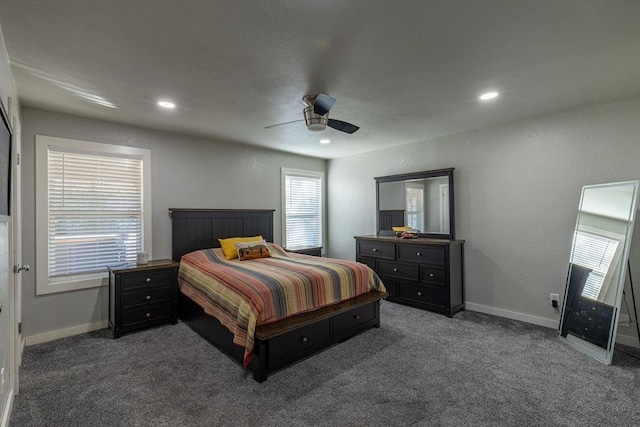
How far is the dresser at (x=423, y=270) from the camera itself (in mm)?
3977

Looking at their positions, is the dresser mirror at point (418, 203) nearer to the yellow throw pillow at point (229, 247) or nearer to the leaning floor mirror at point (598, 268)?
the leaning floor mirror at point (598, 268)

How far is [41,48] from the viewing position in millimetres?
2084

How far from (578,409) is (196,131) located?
15.5 feet

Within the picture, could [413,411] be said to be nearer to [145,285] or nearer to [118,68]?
[145,285]

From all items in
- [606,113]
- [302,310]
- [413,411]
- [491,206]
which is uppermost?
[606,113]

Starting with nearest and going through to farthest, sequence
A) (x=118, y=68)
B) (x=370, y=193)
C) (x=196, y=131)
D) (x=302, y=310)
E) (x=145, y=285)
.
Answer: (x=118, y=68) < (x=302, y=310) < (x=145, y=285) < (x=196, y=131) < (x=370, y=193)

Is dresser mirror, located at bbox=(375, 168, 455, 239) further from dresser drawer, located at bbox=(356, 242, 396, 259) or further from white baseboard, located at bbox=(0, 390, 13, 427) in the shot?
white baseboard, located at bbox=(0, 390, 13, 427)

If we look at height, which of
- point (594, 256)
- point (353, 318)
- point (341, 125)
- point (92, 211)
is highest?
point (341, 125)

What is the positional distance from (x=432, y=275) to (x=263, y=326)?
8.20 feet

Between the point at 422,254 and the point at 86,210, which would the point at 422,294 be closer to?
the point at 422,254

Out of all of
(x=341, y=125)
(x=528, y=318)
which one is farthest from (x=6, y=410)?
(x=528, y=318)

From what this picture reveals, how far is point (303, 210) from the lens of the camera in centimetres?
589

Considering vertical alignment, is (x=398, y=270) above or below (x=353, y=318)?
above

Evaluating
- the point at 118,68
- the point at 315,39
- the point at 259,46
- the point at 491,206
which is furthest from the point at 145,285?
the point at 491,206
